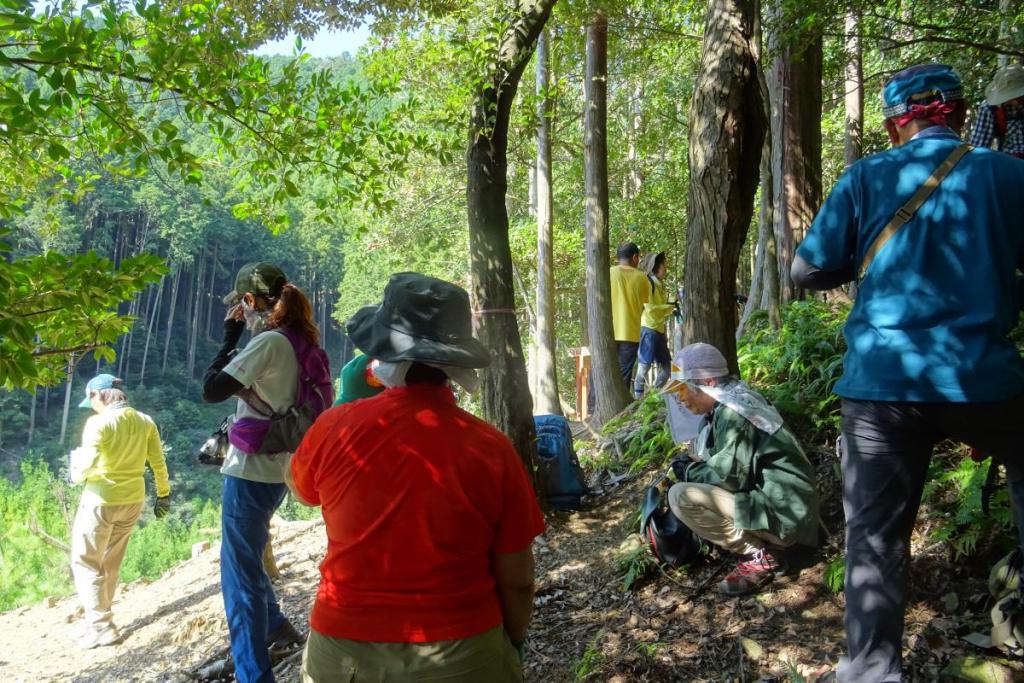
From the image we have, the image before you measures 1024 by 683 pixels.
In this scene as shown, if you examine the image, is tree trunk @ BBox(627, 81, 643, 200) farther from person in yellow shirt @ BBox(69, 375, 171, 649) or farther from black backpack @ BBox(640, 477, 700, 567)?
black backpack @ BBox(640, 477, 700, 567)

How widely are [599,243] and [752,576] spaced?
6605 mm

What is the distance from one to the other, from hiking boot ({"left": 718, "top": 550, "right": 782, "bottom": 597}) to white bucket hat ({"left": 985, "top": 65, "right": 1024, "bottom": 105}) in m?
2.30

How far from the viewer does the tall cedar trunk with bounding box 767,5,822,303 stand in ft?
24.9

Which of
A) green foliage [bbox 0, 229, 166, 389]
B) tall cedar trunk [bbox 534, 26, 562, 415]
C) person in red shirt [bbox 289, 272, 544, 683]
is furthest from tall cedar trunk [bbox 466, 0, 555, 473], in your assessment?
tall cedar trunk [bbox 534, 26, 562, 415]

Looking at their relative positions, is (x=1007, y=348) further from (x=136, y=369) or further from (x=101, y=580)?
(x=136, y=369)

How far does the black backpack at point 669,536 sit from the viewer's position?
4211mm

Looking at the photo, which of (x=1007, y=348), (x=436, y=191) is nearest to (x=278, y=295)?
(x=1007, y=348)

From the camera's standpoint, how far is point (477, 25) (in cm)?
656

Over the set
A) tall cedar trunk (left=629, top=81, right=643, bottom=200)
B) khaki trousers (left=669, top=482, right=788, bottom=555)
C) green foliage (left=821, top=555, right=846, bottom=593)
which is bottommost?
green foliage (left=821, top=555, right=846, bottom=593)

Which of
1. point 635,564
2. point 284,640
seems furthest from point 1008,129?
point 284,640

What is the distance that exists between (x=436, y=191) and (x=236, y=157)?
1723 cm

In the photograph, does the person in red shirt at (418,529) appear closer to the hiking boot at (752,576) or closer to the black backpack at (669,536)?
the hiking boot at (752,576)

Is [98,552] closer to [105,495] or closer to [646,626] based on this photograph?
[105,495]

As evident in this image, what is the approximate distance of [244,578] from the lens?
3.59 m
